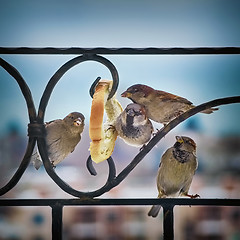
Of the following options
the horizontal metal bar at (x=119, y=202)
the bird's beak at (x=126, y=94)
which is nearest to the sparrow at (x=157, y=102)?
the bird's beak at (x=126, y=94)

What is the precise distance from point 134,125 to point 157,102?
0.04 m

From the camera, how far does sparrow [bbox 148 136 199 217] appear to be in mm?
518

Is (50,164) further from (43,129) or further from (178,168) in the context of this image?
(178,168)

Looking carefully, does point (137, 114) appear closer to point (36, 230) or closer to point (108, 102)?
point (108, 102)

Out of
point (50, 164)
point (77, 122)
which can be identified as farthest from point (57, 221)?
point (77, 122)

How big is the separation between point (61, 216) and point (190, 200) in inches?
4.7

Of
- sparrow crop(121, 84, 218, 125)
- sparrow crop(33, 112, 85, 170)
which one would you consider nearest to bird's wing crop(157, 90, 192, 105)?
sparrow crop(121, 84, 218, 125)

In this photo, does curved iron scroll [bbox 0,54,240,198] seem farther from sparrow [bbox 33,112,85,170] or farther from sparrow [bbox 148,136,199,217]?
sparrow [bbox 148,136,199,217]

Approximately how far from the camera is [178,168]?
21.1 inches

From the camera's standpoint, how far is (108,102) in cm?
44

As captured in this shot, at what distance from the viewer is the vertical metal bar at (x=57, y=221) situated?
0.38 metres

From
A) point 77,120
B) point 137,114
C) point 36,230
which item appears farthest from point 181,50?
point 36,230

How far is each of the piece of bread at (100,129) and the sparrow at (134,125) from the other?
0.03 ft

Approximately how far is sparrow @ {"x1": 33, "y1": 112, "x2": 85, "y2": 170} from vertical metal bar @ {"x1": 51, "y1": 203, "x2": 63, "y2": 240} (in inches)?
2.5
